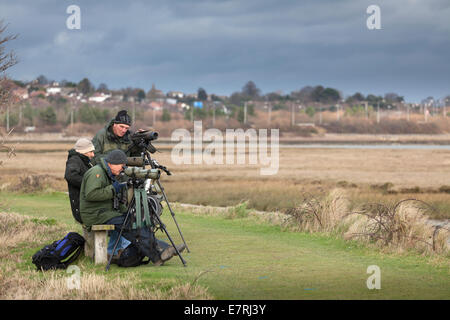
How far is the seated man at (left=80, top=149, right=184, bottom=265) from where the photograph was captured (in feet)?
33.4

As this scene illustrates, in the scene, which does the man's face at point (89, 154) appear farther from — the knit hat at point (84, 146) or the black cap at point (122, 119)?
the black cap at point (122, 119)

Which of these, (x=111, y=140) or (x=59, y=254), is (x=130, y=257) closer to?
(x=59, y=254)

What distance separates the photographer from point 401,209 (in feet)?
43.1

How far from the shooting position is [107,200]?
10.7m

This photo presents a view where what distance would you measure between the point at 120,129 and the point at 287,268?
372 centimetres

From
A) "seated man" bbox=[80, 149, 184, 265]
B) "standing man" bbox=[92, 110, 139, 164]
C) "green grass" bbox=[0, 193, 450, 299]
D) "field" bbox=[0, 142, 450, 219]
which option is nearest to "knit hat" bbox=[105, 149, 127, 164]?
"seated man" bbox=[80, 149, 184, 265]

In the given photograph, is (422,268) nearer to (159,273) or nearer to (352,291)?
(352,291)

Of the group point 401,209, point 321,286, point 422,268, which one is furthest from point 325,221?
point 321,286

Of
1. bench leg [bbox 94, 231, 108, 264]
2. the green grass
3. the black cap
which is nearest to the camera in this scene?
the green grass

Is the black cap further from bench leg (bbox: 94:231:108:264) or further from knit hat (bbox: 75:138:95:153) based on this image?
bench leg (bbox: 94:231:108:264)

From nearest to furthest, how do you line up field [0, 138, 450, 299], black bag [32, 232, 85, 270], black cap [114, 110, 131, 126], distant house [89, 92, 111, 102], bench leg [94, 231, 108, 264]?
1. field [0, 138, 450, 299]
2. black bag [32, 232, 85, 270]
3. bench leg [94, 231, 108, 264]
4. black cap [114, 110, 131, 126]
5. distant house [89, 92, 111, 102]

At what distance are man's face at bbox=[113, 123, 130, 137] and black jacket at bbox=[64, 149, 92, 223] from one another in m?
0.68

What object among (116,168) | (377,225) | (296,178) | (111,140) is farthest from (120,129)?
(296,178)

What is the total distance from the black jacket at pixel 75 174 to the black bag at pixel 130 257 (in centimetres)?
130
